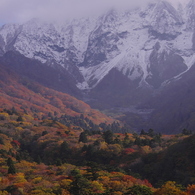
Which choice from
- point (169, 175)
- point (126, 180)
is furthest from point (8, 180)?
point (169, 175)

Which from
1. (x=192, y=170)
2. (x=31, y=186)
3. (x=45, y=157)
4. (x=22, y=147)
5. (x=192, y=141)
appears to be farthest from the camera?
(x=22, y=147)

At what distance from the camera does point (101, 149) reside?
88875mm

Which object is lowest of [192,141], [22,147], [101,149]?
[22,147]

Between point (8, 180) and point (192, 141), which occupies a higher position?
point (192, 141)

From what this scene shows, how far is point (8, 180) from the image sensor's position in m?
51.3

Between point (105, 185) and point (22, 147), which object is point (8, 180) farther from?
point (22, 147)

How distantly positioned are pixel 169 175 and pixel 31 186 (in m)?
31.5

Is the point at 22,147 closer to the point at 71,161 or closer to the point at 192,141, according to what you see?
the point at 71,161

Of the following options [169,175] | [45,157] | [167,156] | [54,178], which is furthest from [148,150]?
[54,178]

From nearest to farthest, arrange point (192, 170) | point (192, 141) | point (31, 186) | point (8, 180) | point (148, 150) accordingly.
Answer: point (31, 186) < point (8, 180) < point (192, 170) < point (192, 141) < point (148, 150)

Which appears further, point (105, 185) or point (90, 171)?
point (90, 171)

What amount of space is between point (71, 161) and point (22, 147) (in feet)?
80.4

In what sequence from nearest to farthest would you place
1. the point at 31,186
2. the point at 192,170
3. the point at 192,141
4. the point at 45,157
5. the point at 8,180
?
the point at 31,186 < the point at 8,180 < the point at 192,170 < the point at 192,141 < the point at 45,157

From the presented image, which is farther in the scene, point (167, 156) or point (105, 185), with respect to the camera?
point (167, 156)
